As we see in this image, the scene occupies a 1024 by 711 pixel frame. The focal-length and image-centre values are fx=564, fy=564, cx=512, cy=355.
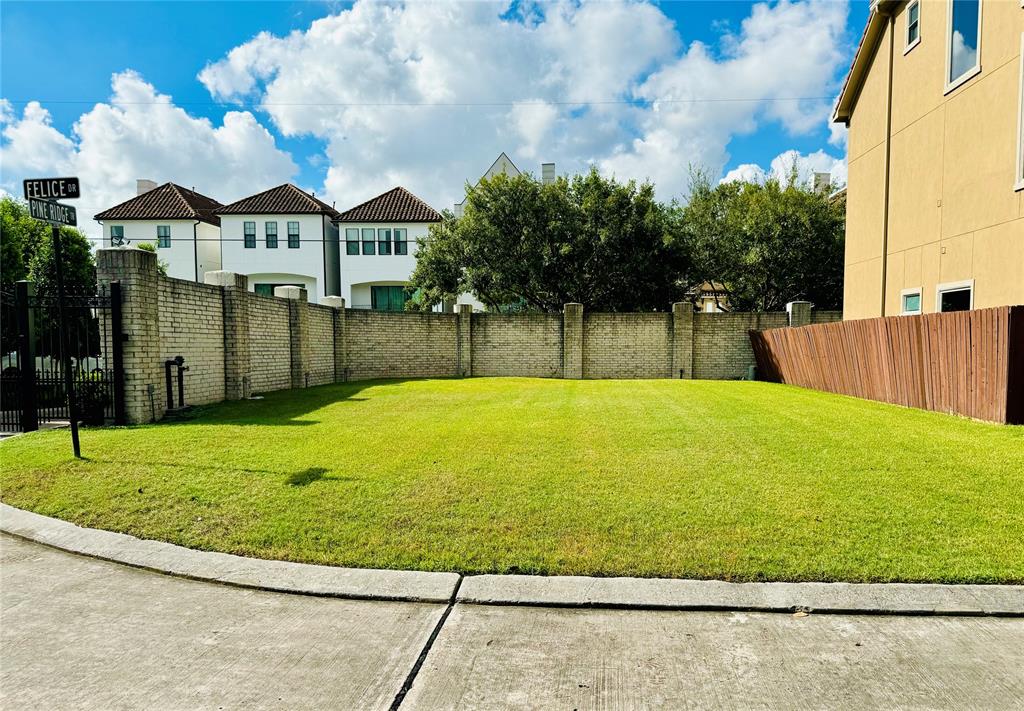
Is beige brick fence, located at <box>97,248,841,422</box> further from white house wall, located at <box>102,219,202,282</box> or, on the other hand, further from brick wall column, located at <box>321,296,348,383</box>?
white house wall, located at <box>102,219,202,282</box>

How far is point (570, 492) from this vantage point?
4934mm

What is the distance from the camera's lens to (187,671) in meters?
2.63

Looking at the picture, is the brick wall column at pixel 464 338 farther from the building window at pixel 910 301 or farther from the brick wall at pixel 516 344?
the building window at pixel 910 301

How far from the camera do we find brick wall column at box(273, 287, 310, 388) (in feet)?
47.6

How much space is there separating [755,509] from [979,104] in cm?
1043

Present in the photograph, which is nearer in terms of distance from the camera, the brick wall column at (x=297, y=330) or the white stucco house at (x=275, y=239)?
the brick wall column at (x=297, y=330)

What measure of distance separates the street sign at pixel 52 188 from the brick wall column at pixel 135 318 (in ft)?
8.09

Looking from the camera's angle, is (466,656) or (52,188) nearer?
(466,656)

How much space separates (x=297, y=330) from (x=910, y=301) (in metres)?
14.5

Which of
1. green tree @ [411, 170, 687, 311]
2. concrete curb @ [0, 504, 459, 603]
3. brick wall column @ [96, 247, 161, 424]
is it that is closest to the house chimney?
green tree @ [411, 170, 687, 311]

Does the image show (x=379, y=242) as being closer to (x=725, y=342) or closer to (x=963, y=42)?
(x=725, y=342)

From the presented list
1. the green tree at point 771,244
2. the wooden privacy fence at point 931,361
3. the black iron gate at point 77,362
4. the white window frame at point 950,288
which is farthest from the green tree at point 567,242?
the black iron gate at point 77,362

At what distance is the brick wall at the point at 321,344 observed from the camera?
51.1 feet

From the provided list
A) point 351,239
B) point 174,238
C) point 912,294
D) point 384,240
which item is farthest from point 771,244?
point 174,238
